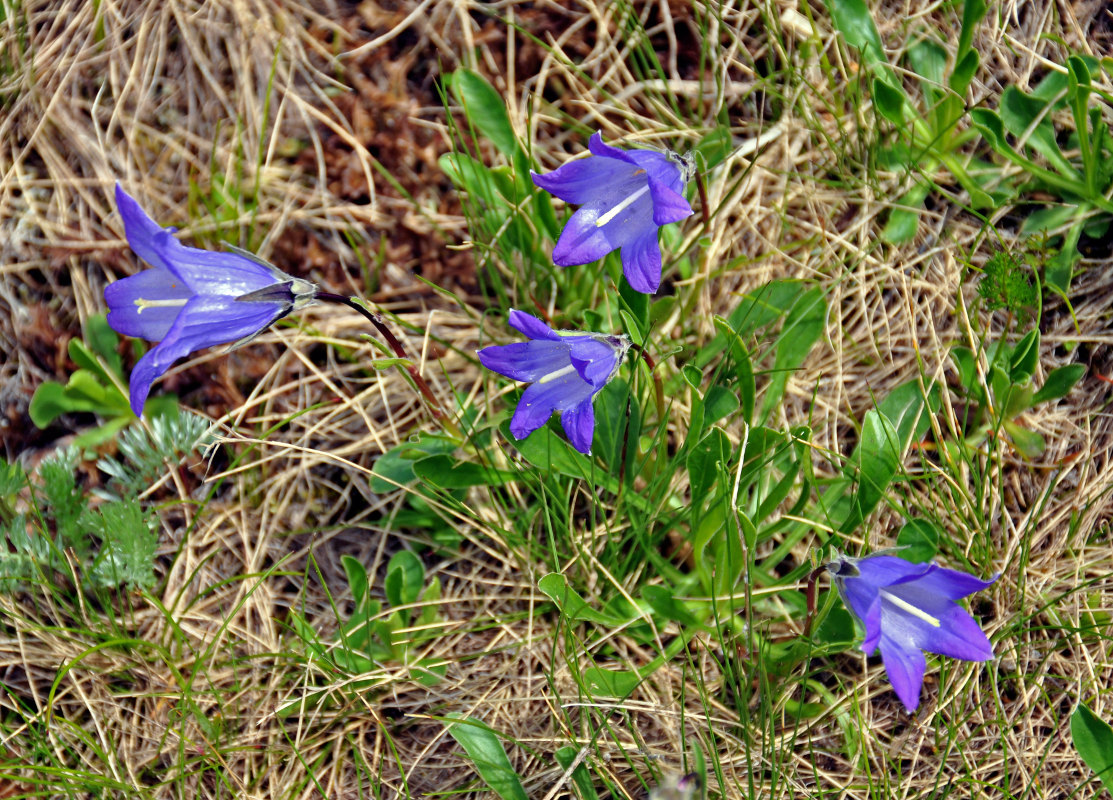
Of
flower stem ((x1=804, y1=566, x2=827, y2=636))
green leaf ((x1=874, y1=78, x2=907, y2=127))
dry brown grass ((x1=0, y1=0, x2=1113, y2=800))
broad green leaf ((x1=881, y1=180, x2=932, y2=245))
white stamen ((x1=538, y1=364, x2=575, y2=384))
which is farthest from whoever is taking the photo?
broad green leaf ((x1=881, y1=180, x2=932, y2=245))

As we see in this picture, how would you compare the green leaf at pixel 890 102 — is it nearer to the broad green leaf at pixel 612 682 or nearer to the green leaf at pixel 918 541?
the green leaf at pixel 918 541

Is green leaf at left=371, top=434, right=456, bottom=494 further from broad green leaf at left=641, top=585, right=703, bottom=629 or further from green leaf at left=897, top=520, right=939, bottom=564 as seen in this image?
green leaf at left=897, top=520, right=939, bottom=564

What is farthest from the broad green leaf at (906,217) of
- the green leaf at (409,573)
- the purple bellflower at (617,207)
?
the green leaf at (409,573)

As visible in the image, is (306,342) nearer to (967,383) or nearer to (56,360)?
(56,360)

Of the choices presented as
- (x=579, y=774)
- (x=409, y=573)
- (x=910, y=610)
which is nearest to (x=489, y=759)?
(x=579, y=774)

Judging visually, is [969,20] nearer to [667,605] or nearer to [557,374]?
[557,374]

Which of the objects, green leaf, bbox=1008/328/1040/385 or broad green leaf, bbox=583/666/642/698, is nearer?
broad green leaf, bbox=583/666/642/698

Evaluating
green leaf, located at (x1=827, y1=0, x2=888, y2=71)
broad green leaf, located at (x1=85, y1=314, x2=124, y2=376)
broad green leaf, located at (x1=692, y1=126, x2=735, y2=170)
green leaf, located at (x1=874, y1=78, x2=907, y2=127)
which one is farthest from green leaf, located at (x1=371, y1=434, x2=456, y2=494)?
green leaf, located at (x1=827, y1=0, x2=888, y2=71)
